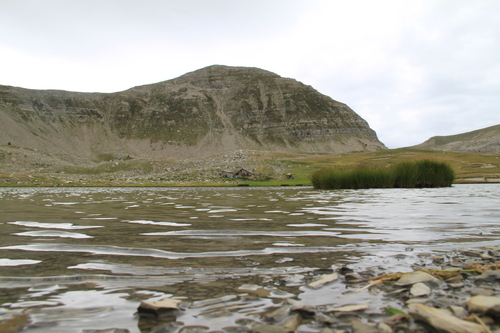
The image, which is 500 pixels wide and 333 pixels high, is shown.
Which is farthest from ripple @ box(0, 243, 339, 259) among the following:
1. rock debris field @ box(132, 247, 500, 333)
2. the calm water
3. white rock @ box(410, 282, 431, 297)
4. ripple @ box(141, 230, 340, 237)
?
white rock @ box(410, 282, 431, 297)

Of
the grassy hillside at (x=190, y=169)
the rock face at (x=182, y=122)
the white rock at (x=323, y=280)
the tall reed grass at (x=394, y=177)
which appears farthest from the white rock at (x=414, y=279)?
the rock face at (x=182, y=122)

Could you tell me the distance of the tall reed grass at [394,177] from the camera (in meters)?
33.7

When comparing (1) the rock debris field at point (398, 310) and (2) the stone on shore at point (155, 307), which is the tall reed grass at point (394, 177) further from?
(2) the stone on shore at point (155, 307)

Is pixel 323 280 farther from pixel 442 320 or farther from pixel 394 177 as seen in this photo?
pixel 394 177

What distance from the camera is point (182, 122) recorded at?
591ft

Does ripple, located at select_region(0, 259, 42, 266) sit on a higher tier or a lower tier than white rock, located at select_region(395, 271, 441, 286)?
lower

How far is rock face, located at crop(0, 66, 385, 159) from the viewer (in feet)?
510

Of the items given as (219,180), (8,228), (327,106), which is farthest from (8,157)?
(327,106)

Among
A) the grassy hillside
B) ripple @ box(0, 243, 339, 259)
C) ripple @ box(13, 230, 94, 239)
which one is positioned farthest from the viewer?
the grassy hillside

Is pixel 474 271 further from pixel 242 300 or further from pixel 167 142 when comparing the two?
pixel 167 142

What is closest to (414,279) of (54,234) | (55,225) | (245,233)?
(245,233)

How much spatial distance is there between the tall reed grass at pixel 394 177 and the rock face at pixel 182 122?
13279cm

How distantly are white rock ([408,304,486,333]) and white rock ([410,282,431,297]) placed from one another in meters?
0.46

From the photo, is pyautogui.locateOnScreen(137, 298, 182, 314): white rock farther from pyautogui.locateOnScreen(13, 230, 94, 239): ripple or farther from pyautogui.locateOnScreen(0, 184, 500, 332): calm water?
pyautogui.locateOnScreen(13, 230, 94, 239): ripple
